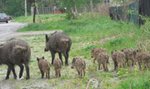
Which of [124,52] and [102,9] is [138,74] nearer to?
[124,52]

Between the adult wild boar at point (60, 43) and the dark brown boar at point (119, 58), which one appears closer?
the dark brown boar at point (119, 58)

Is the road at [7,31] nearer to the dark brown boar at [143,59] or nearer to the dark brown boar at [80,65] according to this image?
the dark brown boar at [80,65]

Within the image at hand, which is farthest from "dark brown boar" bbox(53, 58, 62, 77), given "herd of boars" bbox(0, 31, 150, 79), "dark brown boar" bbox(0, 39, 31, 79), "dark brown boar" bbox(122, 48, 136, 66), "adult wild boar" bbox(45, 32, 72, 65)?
"adult wild boar" bbox(45, 32, 72, 65)

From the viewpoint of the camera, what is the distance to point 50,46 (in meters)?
15.7

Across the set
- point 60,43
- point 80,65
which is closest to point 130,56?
point 80,65

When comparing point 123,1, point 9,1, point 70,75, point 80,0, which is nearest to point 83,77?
point 70,75

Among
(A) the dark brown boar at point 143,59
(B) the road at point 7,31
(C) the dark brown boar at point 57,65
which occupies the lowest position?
(B) the road at point 7,31

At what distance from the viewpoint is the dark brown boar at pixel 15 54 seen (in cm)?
1302

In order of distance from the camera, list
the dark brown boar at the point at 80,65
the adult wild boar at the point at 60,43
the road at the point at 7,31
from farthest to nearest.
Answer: the road at the point at 7,31
the adult wild boar at the point at 60,43
the dark brown boar at the point at 80,65

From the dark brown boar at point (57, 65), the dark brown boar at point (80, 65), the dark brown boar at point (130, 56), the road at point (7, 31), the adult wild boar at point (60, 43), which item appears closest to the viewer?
the dark brown boar at point (80, 65)

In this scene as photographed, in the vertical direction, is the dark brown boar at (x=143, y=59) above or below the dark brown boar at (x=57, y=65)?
above

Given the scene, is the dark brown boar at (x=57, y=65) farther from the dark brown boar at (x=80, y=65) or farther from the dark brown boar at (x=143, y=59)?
the dark brown boar at (x=143, y=59)

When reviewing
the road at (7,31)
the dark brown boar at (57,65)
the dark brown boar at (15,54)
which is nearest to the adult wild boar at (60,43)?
the dark brown boar at (15,54)

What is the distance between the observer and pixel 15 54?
13.0 m
